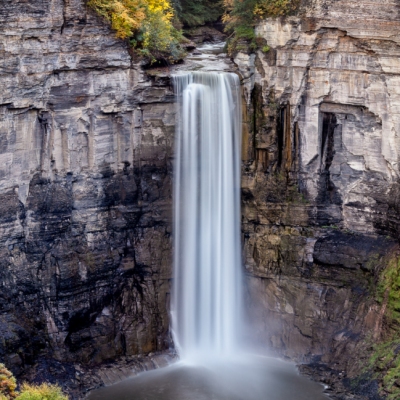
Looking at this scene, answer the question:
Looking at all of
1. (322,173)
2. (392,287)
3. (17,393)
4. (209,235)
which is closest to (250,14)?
(322,173)

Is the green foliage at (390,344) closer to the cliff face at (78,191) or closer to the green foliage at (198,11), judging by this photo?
the cliff face at (78,191)

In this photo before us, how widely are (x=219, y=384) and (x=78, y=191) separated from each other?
883 cm

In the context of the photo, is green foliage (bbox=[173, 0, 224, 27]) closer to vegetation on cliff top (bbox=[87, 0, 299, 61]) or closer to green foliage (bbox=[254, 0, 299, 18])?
vegetation on cliff top (bbox=[87, 0, 299, 61])

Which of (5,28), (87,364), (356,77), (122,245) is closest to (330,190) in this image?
(356,77)

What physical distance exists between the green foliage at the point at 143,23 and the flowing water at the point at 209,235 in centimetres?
152

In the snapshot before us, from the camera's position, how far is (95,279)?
33.8 m

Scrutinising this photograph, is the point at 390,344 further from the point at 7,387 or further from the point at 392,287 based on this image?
the point at 7,387

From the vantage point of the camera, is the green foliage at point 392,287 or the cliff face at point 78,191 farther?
the green foliage at point 392,287

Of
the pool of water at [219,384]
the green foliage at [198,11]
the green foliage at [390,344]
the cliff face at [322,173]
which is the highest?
the green foliage at [198,11]

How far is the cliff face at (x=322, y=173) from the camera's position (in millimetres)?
32469

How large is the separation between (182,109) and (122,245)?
580 centimetres

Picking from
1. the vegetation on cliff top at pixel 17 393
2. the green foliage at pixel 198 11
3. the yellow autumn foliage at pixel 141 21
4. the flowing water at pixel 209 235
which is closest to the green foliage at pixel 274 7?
the flowing water at pixel 209 235

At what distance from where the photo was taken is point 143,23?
33656mm

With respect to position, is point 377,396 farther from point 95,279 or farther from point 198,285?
point 95,279
